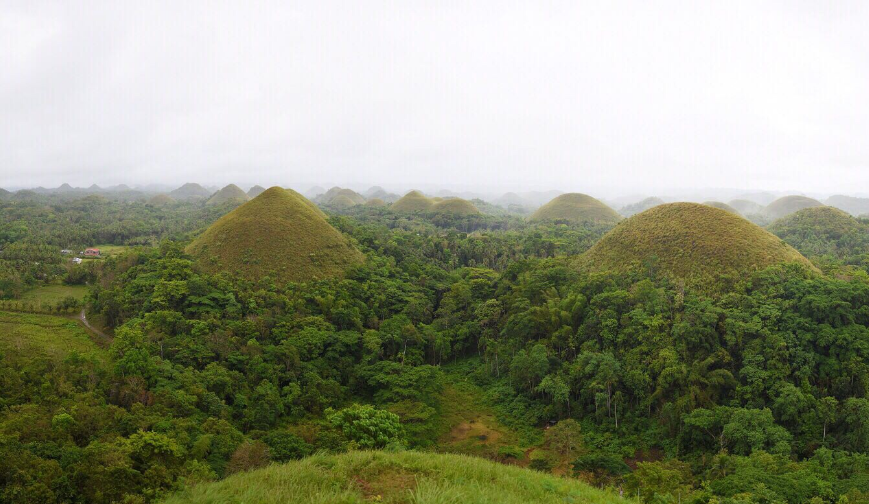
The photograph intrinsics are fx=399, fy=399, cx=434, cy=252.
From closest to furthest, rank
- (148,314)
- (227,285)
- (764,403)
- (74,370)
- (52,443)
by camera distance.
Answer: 1. (52,443)
2. (74,370)
3. (764,403)
4. (148,314)
5. (227,285)

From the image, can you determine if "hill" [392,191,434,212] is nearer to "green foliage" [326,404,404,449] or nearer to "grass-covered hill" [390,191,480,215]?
"grass-covered hill" [390,191,480,215]

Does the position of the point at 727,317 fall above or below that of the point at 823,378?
above

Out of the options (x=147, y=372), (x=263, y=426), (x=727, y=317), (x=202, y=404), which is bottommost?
(x=263, y=426)

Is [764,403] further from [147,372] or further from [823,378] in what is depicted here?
[147,372]

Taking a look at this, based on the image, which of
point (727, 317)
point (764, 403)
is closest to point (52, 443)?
point (764, 403)

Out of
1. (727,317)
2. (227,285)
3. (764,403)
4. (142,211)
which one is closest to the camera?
(764,403)

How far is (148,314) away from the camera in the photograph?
53.7 ft

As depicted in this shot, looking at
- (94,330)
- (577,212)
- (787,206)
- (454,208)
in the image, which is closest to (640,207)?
(787,206)

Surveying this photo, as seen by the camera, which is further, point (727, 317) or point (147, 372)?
point (727, 317)

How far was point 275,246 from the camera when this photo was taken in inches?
957

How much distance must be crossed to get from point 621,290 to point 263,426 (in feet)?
50.7

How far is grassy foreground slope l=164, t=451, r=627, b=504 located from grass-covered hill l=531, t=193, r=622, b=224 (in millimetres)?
56934

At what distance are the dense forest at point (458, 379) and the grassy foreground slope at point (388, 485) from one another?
6.43 ft

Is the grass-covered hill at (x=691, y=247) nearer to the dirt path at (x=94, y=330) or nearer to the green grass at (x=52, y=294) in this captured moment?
the dirt path at (x=94, y=330)
